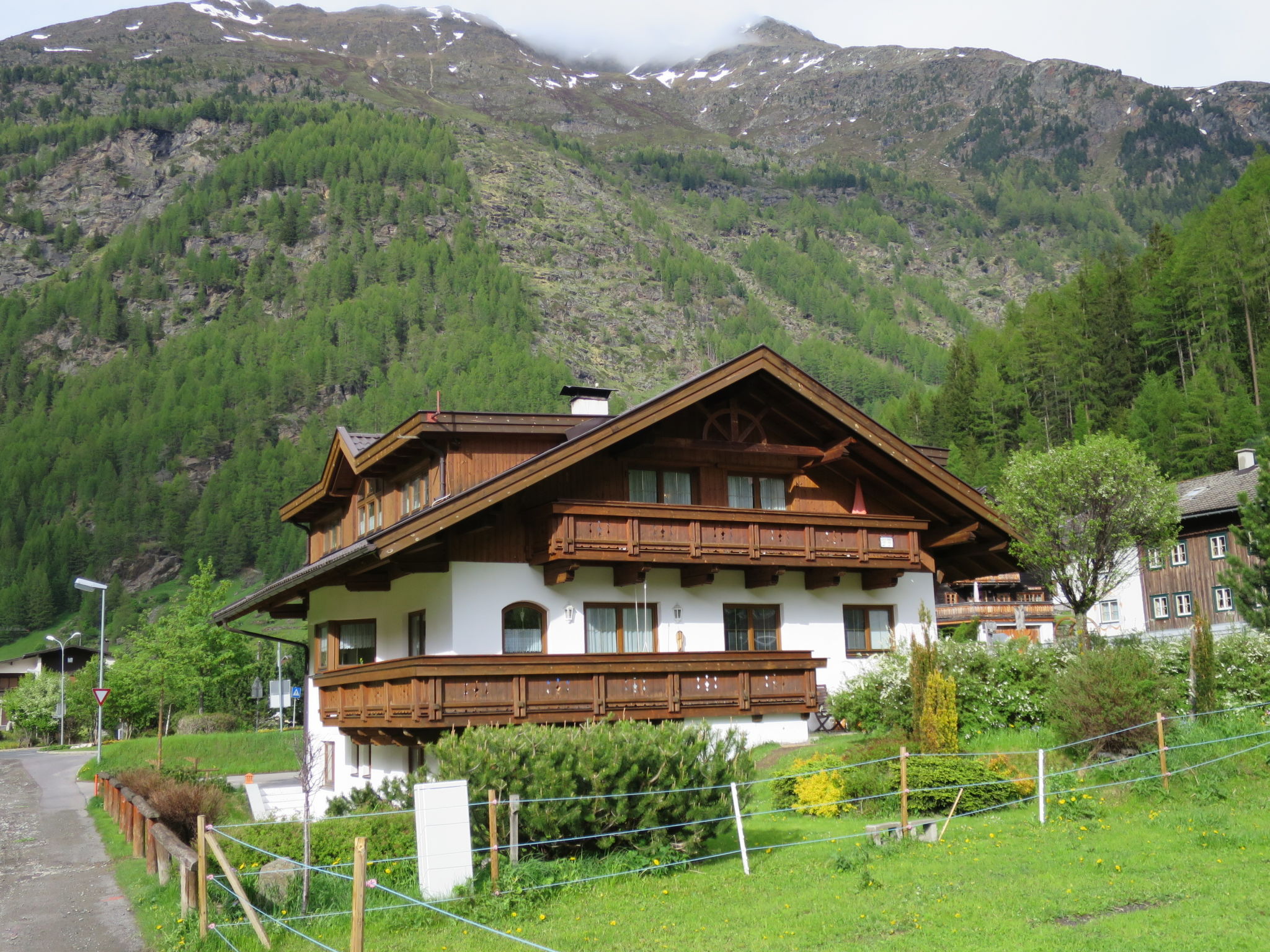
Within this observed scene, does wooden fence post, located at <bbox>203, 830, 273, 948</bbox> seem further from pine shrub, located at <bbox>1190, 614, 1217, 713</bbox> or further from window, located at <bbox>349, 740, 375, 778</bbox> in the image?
window, located at <bbox>349, 740, 375, 778</bbox>

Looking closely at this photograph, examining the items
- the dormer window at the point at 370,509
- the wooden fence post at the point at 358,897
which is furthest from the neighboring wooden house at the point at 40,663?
the wooden fence post at the point at 358,897

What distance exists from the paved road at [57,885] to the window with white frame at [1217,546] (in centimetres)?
4613

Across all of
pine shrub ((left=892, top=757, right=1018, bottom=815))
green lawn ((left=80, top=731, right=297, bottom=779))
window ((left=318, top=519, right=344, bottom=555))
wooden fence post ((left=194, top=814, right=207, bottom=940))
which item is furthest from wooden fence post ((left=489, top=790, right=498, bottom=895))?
green lawn ((left=80, top=731, right=297, bottom=779))

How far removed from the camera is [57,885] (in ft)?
58.3

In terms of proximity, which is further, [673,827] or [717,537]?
[717,537]

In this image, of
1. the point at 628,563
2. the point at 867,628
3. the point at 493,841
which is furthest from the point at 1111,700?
the point at 867,628

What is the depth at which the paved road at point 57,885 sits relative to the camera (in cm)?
1372

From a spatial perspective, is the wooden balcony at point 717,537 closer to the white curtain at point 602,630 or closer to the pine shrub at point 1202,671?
the white curtain at point 602,630

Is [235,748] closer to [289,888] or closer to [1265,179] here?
[289,888]

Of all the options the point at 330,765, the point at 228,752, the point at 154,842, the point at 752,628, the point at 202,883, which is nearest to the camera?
the point at 202,883

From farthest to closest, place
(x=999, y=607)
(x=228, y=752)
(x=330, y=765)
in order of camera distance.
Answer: (x=999, y=607) → (x=228, y=752) → (x=330, y=765)

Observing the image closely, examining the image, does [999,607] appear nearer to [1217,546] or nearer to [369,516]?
[1217,546]

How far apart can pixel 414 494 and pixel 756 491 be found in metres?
8.19

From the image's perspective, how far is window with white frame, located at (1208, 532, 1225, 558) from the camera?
5294 centimetres
